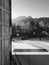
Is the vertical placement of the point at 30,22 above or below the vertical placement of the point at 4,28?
above

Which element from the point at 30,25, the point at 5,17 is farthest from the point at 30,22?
the point at 5,17

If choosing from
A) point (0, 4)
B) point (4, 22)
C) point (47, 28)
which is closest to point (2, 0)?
point (0, 4)

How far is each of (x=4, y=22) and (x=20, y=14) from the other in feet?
5.17

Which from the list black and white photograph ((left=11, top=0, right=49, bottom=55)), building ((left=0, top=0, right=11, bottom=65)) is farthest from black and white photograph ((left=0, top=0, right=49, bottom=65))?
building ((left=0, top=0, right=11, bottom=65))

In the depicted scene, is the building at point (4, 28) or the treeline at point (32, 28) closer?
the building at point (4, 28)

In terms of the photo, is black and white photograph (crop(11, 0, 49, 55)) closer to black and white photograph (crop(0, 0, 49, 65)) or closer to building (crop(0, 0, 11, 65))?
black and white photograph (crop(0, 0, 49, 65))

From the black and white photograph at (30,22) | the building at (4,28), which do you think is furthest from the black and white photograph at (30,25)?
the building at (4,28)

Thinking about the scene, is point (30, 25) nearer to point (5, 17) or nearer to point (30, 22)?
point (30, 22)

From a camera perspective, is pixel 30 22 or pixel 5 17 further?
pixel 30 22

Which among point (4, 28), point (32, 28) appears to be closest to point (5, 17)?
point (4, 28)

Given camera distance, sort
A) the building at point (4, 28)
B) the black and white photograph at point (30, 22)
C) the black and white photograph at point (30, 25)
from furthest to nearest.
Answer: the black and white photograph at point (30, 22) < the black and white photograph at point (30, 25) < the building at point (4, 28)

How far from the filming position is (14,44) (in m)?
1.84

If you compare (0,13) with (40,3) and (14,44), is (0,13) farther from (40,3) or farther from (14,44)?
(40,3)

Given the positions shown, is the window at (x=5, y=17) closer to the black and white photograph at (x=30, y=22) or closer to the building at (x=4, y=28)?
the building at (x=4, y=28)
